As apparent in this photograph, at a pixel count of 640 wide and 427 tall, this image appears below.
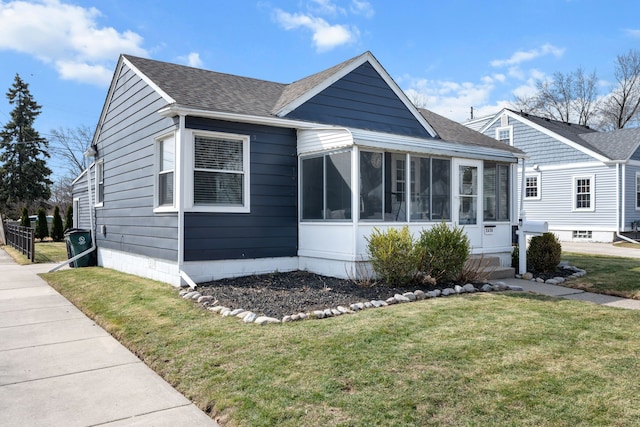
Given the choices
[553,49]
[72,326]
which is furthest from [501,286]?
[553,49]

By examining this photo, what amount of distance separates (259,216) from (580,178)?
16.7 m

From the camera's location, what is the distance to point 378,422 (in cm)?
307

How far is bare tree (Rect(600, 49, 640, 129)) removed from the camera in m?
36.5

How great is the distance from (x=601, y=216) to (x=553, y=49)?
48.4 feet

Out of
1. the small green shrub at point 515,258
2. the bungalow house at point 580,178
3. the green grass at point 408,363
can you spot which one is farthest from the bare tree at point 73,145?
the small green shrub at point 515,258

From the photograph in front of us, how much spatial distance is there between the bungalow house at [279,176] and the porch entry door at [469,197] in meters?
0.03

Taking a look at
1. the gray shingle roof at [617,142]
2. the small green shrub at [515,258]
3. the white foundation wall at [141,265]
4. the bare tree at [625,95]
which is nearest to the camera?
the white foundation wall at [141,265]

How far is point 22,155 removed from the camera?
3138 centimetres

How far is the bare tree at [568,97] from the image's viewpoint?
38375 mm

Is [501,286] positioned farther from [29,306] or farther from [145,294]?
[29,306]

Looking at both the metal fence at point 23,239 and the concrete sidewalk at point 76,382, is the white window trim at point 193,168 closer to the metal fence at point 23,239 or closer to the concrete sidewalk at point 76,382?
the concrete sidewalk at point 76,382

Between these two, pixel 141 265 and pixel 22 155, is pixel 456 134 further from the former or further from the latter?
pixel 22 155

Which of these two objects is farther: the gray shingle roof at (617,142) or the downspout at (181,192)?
the gray shingle roof at (617,142)

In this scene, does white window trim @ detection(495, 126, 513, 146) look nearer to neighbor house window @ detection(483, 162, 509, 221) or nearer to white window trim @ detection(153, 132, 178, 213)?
neighbor house window @ detection(483, 162, 509, 221)
